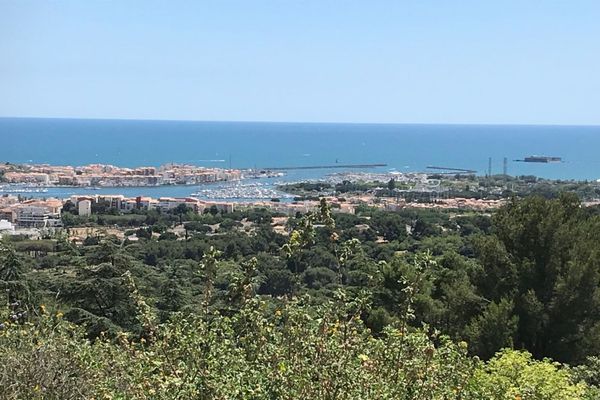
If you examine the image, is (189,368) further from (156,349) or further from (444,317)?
(444,317)

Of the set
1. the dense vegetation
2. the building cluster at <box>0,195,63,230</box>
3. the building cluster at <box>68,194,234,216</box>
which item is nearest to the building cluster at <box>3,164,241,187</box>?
the building cluster at <box>68,194,234,216</box>

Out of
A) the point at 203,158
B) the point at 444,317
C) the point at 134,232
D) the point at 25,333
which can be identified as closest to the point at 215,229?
the point at 134,232

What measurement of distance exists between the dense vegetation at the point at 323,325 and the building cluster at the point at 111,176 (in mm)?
49320

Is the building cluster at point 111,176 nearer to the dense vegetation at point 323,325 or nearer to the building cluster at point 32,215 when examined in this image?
the building cluster at point 32,215

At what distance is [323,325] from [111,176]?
56.2m

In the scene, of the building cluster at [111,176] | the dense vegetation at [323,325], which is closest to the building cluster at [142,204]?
the building cluster at [111,176]

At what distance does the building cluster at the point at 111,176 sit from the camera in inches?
2159

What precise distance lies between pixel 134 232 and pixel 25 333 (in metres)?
27.0

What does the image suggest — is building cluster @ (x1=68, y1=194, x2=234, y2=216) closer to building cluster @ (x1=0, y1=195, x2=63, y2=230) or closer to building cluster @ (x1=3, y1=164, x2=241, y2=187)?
building cluster @ (x1=0, y1=195, x2=63, y2=230)

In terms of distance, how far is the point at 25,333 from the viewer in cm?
308

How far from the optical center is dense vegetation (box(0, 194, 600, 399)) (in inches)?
95.3

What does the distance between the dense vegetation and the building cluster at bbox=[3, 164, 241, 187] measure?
49.3m

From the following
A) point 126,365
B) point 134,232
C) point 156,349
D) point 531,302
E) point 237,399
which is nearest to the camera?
point 237,399

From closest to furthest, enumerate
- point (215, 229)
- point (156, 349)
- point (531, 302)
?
1. point (156, 349)
2. point (531, 302)
3. point (215, 229)
